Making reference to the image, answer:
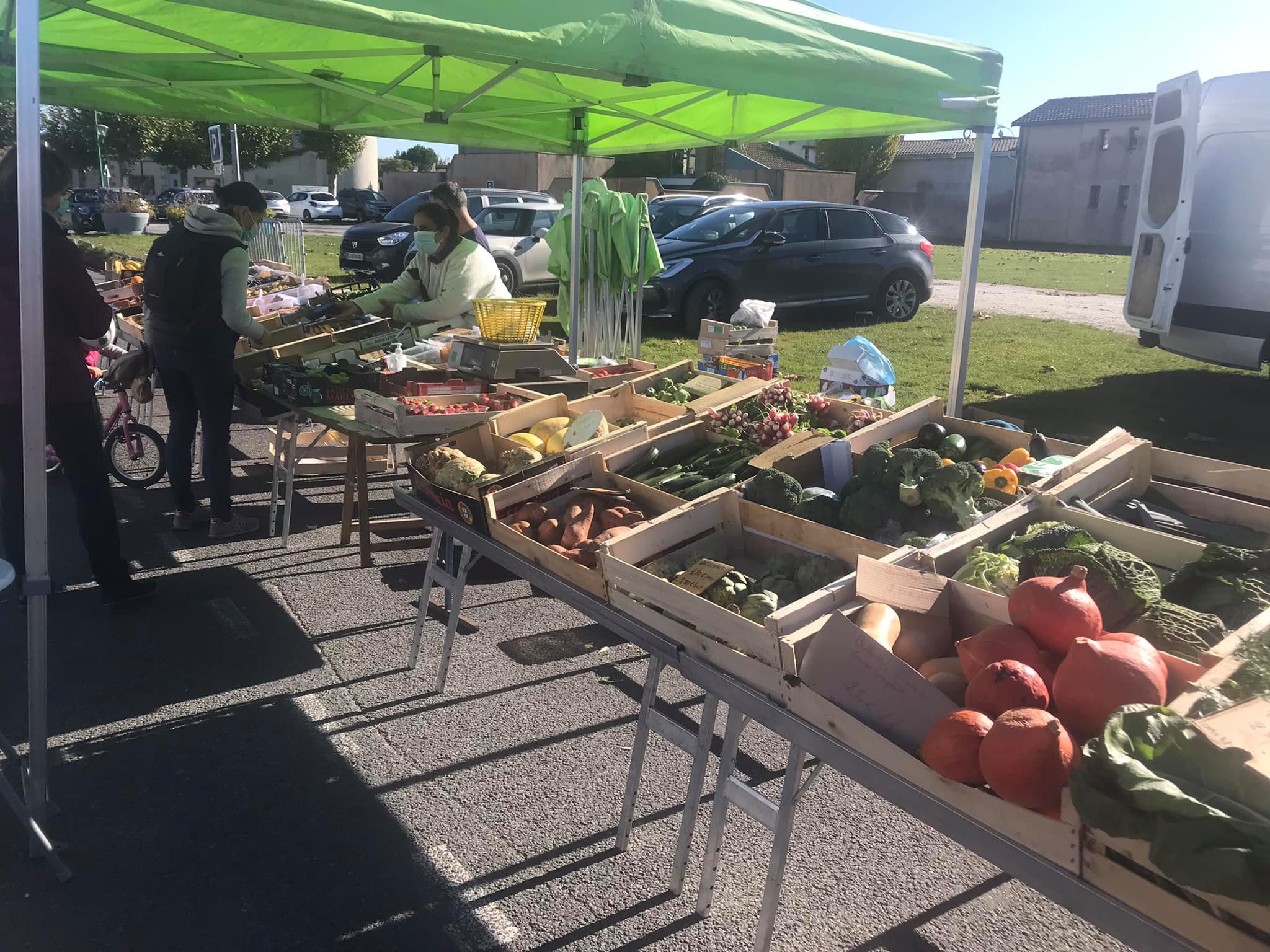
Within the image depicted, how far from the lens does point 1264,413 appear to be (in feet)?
26.9

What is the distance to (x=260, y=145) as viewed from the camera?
41.3 m

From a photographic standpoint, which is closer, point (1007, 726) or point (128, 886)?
point (1007, 726)

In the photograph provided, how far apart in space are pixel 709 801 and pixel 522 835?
635 mm

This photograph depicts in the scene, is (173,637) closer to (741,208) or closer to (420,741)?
(420,741)

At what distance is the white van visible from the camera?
7.18 metres

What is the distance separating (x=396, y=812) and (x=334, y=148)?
45669mm

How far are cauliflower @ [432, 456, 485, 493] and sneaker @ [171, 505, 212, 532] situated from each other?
8.47 ft

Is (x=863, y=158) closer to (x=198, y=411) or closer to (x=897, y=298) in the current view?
(x=897, y=298)

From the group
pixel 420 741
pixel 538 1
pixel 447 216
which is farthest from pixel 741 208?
pixel 420 741

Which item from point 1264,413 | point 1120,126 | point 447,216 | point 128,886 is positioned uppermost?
point 1120,126

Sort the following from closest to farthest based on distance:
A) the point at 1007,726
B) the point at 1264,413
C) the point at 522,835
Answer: the point at 1007,726 → the point at 522,835 → the point at 1264,413

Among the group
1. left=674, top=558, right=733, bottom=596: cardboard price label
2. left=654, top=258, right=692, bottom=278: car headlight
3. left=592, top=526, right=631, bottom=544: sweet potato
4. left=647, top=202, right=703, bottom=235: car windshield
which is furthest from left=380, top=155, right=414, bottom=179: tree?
left=674, top=558, right=733, bottom=596: cardboard price label

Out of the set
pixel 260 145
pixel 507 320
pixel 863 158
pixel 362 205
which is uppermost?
pixel 863 158

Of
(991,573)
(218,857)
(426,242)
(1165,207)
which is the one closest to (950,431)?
(991,573)
